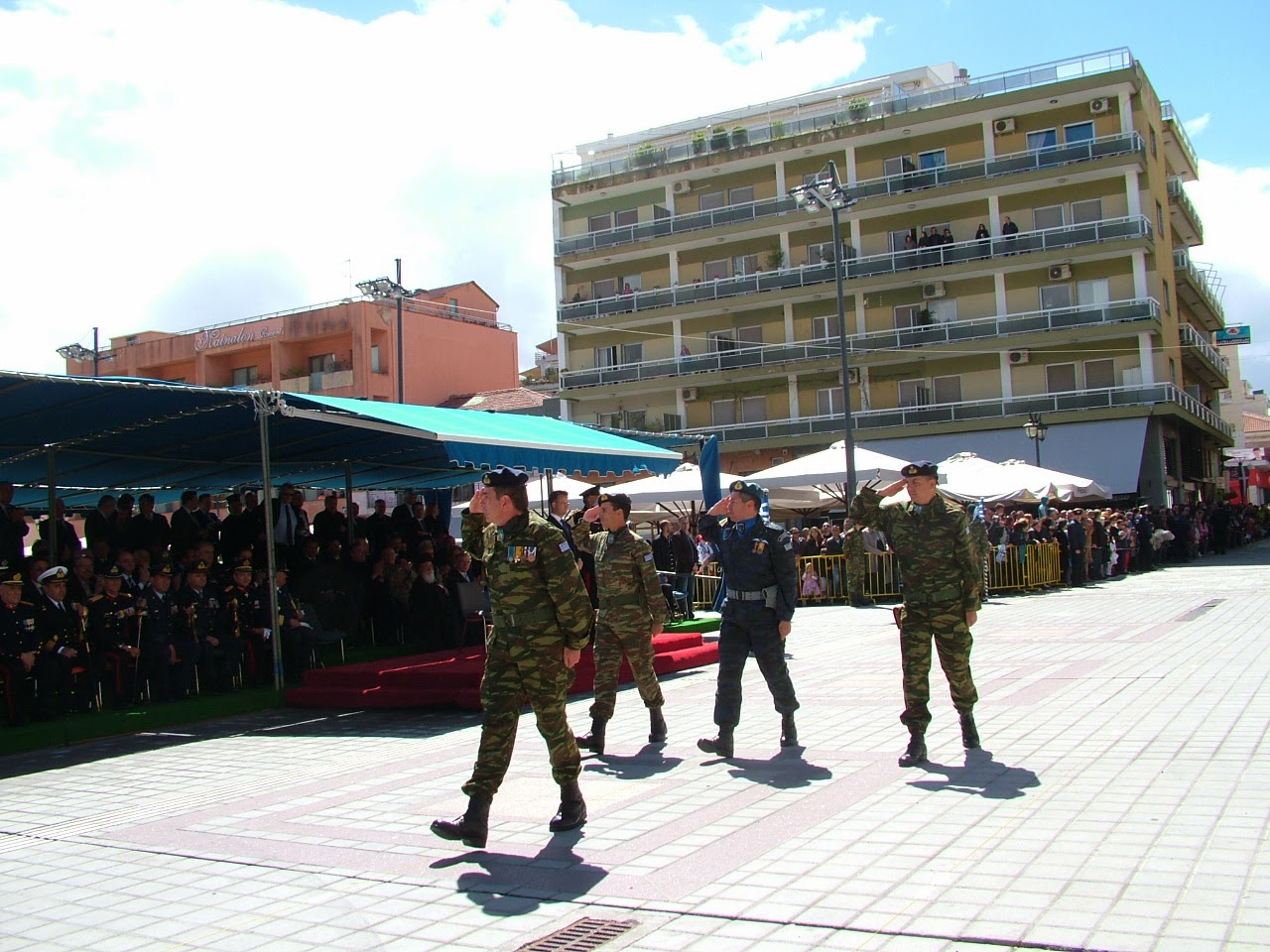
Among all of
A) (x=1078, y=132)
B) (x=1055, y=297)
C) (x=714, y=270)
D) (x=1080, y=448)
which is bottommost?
(x=1080, y=448)

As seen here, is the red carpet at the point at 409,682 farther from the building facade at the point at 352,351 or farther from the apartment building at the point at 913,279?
the building facade at the point at 352,351

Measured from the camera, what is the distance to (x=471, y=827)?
5.96 meters

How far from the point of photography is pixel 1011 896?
4844 mm

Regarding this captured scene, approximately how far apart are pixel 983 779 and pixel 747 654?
1929 millimetres

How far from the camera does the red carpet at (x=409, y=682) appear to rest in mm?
11359

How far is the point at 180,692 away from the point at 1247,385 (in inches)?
4192

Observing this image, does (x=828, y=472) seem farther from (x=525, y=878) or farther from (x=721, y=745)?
(x=525, y=878)

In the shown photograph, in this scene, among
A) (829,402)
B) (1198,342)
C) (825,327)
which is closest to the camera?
(829,402)

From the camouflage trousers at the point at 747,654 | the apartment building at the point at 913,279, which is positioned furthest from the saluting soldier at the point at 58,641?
the apartment building at the point at 913,279

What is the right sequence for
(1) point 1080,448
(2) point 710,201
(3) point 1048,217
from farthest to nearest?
(2) point 710,201 < (3) point 1048,217 < (1) point 1080,448

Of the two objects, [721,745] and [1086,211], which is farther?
[1086,211]

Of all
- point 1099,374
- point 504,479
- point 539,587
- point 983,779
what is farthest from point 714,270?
point 539,587

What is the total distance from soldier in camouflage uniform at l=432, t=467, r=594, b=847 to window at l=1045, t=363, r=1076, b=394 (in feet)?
128

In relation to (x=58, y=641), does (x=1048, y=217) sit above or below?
above
